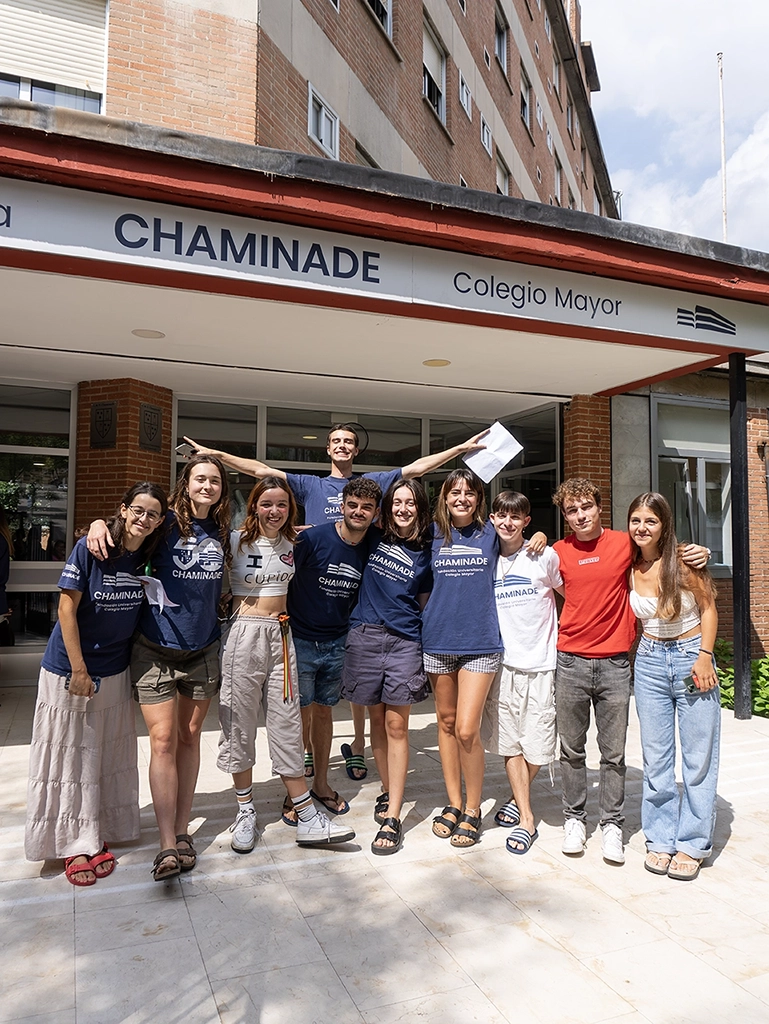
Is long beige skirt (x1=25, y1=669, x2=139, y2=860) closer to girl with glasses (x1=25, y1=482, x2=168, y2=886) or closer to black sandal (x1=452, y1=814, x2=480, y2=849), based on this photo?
girl with glasses (x1=25, y1=482, x2=168, y2=886)

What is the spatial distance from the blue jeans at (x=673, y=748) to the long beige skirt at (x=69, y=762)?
256cm

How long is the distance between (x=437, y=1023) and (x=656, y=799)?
169 cm

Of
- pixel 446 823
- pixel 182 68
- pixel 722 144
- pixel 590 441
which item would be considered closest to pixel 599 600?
pixel 446 823

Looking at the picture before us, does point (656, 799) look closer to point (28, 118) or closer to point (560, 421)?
point (28, 118)

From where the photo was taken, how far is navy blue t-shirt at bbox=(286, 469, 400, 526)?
432 centimetres

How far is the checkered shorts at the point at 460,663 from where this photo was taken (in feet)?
11.8

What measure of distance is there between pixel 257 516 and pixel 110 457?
179 inches

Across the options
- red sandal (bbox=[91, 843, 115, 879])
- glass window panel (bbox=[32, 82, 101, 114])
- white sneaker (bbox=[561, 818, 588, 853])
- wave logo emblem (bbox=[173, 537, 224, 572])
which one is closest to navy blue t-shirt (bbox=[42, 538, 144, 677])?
wave logo emblem (bbox=[173, 537, 224, 572])

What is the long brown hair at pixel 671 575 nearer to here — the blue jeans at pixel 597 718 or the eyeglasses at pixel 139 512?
the blue jeans at pixel 597 718

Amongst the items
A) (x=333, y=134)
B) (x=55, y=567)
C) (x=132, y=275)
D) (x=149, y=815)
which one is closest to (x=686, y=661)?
(x=149, y=815)

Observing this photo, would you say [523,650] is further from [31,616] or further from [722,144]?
[722,144]

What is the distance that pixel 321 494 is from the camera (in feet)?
14.3

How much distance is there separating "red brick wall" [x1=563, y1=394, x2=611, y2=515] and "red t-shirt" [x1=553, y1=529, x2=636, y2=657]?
14.9 feet

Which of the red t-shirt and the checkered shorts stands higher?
the red t-shirt
